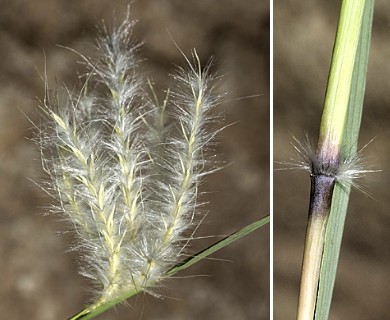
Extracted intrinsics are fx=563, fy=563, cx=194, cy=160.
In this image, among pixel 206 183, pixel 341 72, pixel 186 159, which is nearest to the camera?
pixel 341 72

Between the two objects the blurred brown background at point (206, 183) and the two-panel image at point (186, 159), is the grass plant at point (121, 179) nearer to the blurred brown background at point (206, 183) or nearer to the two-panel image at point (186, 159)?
the two-panel image at point (186, 159)

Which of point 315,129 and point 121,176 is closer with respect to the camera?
point 121,176

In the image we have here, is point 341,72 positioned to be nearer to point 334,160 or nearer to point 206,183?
point 334,160

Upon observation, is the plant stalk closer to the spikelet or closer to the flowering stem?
the flowering stem

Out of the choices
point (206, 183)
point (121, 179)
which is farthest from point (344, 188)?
point (206, 183)

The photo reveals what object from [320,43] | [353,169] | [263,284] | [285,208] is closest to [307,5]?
[320,43]

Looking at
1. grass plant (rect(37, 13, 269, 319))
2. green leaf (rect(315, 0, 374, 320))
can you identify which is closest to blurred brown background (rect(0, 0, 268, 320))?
grass plant (rect(37, 13, 269, 319))

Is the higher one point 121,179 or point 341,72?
point 341,72
